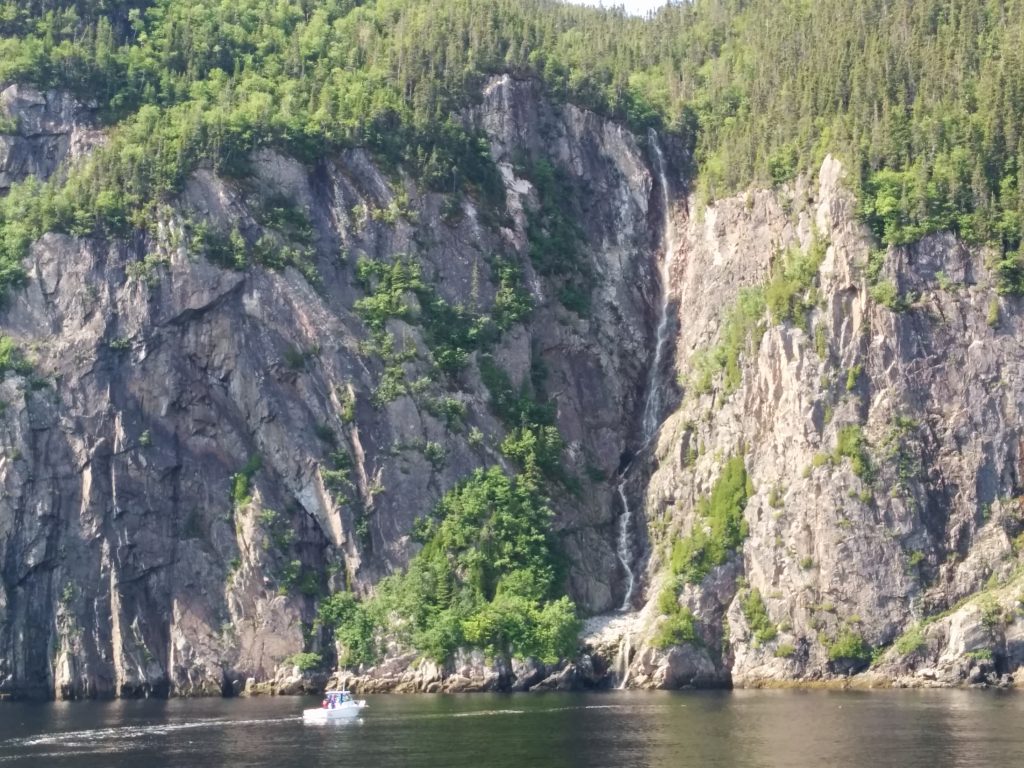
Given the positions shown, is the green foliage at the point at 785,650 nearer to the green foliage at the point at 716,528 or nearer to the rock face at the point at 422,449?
the rock face at the point at 422,449

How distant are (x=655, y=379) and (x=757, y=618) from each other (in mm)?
31282

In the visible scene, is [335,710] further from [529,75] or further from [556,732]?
[529,75]

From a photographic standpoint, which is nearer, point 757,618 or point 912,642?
point 912,642

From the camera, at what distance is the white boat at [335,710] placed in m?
95.3

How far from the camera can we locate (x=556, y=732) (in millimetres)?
82812

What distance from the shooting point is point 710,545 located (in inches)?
4700

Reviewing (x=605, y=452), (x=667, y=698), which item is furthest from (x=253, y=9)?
(x=667, y=698)

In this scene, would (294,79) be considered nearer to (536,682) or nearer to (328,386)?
(328,386)

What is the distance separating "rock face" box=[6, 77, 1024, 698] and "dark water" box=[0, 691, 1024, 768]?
28.4 ft

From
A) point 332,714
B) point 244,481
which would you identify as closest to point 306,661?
point 244,481

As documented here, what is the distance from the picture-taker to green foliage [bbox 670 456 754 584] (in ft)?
389

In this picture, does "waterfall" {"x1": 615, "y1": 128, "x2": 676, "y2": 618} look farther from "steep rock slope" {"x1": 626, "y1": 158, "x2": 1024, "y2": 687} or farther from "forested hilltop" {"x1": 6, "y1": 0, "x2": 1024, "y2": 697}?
"steep rock slope" {"x1": 626, "y1": 158, "x2": 1024, "y2": 687}

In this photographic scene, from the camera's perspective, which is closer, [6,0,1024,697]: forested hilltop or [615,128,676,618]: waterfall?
[6,0,1024,697]: forested hilltop

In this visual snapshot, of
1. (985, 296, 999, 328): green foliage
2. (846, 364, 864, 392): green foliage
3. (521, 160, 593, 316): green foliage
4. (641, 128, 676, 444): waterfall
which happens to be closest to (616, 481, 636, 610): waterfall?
(641, 128, 676, 444): waterfall
